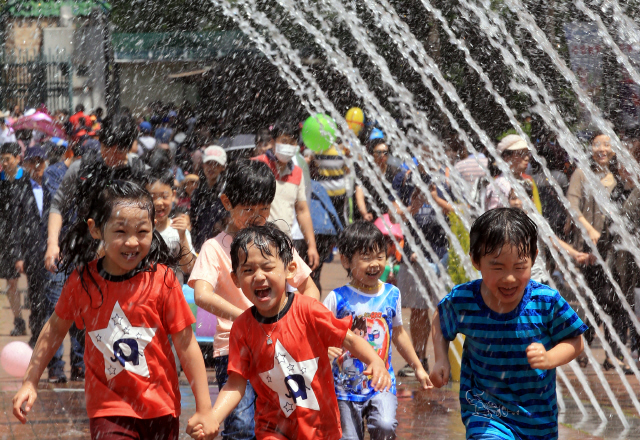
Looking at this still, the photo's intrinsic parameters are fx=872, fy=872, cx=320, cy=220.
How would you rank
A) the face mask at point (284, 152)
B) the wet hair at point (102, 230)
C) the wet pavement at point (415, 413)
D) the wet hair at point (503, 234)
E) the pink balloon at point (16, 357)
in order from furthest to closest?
the face mask at point (284, 152), the pink balloon at point (16, 357), the wet pavement at point (415, 413), the wet hair at point (102, 230), the wet hair at point (503, 234)

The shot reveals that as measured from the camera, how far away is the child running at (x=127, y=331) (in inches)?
128

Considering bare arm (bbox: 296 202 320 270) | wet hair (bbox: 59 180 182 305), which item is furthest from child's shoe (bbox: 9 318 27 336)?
wet hair (bbox: 59 180 182 305)

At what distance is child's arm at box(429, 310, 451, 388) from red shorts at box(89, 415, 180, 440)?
102 cm

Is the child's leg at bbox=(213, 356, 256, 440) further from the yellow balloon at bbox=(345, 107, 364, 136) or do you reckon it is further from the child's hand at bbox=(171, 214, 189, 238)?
the yellow balloon at bbox=(345, 107, 364, 136)

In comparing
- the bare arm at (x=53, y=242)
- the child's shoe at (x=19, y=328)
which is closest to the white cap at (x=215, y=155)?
the bare arm at (x=53, y=242)

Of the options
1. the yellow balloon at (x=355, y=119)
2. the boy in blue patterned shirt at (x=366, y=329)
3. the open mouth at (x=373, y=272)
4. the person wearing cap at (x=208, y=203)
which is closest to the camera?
the boy in blue patterned shirt at (x=366, y=329)

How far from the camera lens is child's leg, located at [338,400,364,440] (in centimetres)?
398

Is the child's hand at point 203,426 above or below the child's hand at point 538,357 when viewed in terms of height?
below

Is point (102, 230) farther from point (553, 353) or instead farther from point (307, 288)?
point (553, 353)

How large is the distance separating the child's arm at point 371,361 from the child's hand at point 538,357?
21.0 inches

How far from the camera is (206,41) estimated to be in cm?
2130

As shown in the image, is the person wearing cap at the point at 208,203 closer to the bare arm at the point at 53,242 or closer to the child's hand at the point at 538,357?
the bare arm at the point at 53,242

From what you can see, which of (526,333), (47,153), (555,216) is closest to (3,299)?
(47,153)

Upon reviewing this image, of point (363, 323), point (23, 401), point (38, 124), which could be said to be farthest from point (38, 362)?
point (38, 124)
